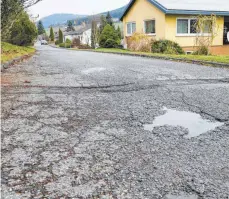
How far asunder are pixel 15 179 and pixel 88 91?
3696mm

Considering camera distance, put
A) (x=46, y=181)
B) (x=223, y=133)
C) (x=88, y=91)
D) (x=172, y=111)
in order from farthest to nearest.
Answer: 1. (x=88, y=91)
2. (x=172, y=111)
3. (x=223, y=133)
4. (x=46, y=181)

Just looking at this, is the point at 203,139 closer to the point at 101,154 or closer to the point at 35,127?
the point at 101,154

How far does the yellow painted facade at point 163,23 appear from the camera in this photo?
2062 centimetres

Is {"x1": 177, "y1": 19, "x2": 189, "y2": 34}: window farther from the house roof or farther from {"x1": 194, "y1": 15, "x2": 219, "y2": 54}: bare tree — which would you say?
{"x1": 194, "y1": 15, "x2": 219, "y2": 54}: bare tree

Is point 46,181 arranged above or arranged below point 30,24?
below

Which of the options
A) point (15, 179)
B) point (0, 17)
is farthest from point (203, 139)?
point (0, 17)

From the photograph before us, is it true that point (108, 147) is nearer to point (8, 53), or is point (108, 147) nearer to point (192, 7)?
point (8, 53)

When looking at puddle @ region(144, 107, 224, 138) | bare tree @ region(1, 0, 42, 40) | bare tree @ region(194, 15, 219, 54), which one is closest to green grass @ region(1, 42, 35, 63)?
bare tree @ region(1, 0, 42, 40)

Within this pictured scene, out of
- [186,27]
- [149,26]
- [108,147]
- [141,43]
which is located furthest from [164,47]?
[108,147]

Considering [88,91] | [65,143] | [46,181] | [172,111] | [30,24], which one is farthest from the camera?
[30,24]

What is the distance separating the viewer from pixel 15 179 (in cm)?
241

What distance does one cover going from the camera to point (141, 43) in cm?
2019

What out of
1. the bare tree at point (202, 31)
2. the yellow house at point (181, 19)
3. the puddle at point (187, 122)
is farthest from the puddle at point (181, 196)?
the yellow house at point (181, 19)

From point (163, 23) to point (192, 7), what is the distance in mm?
2446
